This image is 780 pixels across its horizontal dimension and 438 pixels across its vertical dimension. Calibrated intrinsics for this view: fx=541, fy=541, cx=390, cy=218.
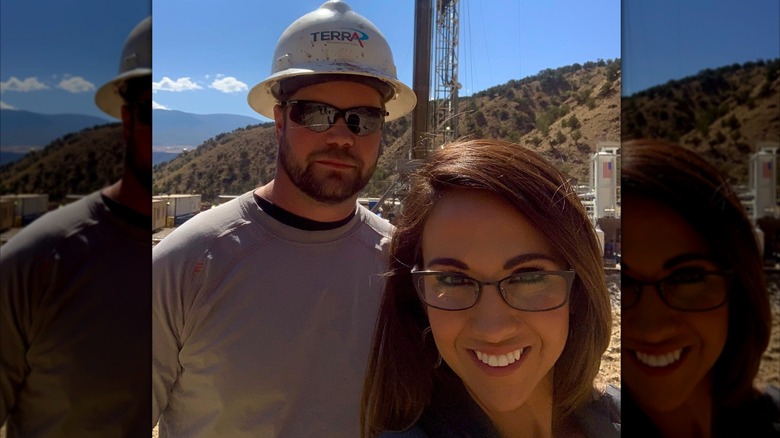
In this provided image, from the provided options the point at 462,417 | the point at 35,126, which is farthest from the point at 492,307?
the point at 35,126

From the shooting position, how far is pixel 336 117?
190 cm

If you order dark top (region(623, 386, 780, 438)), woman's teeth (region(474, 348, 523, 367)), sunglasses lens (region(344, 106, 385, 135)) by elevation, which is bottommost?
woman's teeth (region(474, 348, 523, 367))

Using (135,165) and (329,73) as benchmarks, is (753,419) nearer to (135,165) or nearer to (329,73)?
(135,165)

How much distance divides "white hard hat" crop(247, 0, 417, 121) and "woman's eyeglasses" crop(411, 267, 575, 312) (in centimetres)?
83

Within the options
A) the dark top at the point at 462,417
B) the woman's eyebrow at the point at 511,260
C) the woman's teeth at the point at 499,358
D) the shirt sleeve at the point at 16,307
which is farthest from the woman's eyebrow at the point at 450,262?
the shirt sleeve at the point at 16,307

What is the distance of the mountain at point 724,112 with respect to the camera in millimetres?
576

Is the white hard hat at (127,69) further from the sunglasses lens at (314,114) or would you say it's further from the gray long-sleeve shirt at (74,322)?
the sunglasses lens at (314,114)

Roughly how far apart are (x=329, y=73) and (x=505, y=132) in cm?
200

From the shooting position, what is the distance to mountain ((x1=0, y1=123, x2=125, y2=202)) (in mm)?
594

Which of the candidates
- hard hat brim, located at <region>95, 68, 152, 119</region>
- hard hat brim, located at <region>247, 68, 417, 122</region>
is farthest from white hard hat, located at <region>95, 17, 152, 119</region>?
hard hat brim, located at <region>247, 68, 417, 122</region>

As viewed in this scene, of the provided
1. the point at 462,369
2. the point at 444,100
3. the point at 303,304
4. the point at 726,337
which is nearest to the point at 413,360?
the point at 462,369

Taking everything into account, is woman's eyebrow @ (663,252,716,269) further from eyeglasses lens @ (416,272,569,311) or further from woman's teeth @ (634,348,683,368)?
eyeglasses lens @ (416,272,569,311)

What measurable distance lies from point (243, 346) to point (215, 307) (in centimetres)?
16

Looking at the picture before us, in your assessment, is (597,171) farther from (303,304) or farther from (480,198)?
(303,304)
